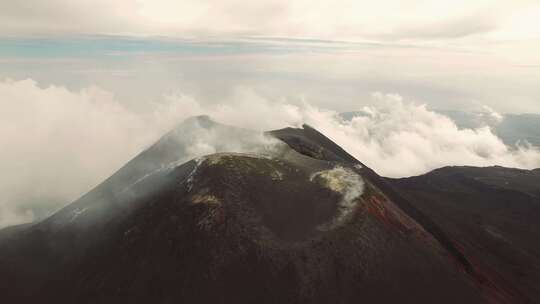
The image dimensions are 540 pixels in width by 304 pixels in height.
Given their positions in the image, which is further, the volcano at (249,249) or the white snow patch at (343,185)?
the white snow patch at (343,185)

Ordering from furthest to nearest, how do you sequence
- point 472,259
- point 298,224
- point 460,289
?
point 472,259 < point 298,224 < point 460,289

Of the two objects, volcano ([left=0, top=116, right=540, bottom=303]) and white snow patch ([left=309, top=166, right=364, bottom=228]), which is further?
white snow patch ([left=309, top=166, right=364, bottom=228])

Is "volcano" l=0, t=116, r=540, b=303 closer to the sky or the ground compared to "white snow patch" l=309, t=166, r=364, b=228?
closer to the ground

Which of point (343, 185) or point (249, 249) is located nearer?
point (249, 249)

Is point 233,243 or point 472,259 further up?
point 233,243

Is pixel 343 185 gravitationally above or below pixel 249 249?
above

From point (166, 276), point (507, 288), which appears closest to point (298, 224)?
point (166, 276)

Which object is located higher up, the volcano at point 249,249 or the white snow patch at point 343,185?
the white snow patch at point 343,185

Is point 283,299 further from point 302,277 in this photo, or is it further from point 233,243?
point 233,243
